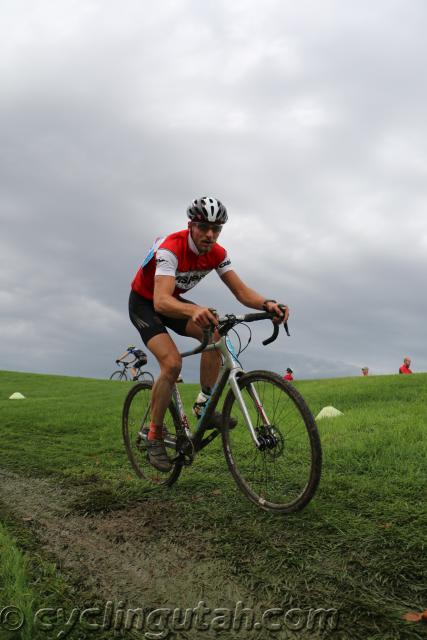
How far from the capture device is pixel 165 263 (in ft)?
17.0

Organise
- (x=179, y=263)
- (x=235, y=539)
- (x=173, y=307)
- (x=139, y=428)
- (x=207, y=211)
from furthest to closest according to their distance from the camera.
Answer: (x=139, y=428), (x=179, y=263), (x=207, y=211), (x=173, y=307), (x=235, y=539)

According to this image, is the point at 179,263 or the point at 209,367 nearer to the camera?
the point at 179,263

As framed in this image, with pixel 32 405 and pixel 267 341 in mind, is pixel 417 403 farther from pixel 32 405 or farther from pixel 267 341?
pixel 32 405

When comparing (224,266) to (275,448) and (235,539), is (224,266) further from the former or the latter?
(235,539)

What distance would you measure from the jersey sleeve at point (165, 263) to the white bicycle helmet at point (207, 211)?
1.53 feet

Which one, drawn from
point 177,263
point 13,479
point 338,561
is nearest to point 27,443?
point 13,479

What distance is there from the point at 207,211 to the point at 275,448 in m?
2.50

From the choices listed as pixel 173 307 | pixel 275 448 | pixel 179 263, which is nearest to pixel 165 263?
pixel 179 263

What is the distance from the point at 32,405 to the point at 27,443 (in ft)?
23.4

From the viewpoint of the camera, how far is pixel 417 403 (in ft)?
36.5

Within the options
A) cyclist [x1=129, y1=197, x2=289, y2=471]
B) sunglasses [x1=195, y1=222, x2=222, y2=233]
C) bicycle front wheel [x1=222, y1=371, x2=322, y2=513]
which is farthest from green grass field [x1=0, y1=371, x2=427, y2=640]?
sunglasses [x1=195, y1=222, x2=222, y2=233]

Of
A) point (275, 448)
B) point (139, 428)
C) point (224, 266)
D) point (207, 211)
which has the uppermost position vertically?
point (207, 211)

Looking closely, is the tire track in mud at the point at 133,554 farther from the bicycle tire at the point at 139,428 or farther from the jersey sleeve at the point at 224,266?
the jersey sleeve at the point at 224,266

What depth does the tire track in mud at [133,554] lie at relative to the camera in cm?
309
